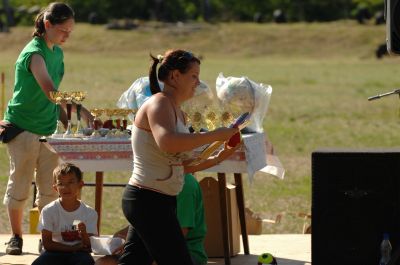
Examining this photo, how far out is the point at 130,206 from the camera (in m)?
5.96

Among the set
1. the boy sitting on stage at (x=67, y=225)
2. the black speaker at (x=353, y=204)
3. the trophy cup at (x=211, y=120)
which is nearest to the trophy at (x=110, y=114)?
the trophy cup at (x=211, y=120)

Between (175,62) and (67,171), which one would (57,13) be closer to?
(67,171)

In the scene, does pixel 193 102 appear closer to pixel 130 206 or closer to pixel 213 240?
pixel 213 240

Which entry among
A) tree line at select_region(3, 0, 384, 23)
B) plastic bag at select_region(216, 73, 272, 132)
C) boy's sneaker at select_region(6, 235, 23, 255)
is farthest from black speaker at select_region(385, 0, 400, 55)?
tree line at select_region(3, 0, 384, 23)

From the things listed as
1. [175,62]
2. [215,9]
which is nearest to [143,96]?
[175,62]

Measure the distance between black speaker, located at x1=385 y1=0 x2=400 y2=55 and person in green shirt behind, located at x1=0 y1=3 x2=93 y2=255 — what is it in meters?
2.34

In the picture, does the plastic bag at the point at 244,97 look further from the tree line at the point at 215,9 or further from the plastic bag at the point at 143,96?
the tree line at the point at 215,9

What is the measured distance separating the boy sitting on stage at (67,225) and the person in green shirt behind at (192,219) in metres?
0.18

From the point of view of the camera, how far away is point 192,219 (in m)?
6.88

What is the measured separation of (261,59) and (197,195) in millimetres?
46223

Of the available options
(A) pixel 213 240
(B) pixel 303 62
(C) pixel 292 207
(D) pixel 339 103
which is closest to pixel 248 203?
(C) pixel 292 207

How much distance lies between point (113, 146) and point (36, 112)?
0.62m

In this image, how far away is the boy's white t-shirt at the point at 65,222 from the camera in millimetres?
7242

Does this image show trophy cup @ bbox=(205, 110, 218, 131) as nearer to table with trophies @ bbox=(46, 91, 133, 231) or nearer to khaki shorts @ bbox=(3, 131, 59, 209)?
table with trophies @ bbox=(46, 91, 133, 231)
